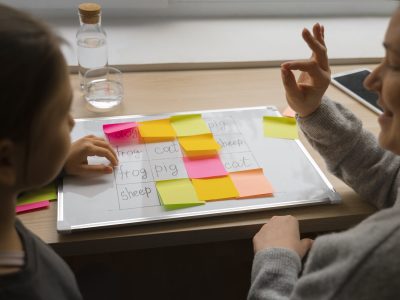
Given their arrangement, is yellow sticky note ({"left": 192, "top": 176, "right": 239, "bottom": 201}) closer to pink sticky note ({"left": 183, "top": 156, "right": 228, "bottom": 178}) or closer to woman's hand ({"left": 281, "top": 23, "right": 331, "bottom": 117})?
pink sticky note ({"left": 183, "top": 156, "right": 228, "bottom": 178})

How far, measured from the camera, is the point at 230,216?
868 millimetres

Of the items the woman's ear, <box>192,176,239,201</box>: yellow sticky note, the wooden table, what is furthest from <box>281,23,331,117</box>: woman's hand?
the woman's ear

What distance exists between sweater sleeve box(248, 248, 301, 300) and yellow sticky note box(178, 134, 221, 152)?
0.24m

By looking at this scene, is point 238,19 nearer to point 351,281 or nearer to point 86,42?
point 86,42

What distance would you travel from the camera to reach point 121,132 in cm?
103

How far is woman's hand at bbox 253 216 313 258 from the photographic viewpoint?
0.85 meters

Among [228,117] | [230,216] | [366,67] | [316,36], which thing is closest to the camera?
[230,216]

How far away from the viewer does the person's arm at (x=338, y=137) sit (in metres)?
0.94

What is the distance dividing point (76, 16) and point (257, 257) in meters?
0.94

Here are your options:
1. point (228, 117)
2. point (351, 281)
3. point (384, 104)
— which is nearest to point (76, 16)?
point (228, 117)

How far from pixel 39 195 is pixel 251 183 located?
360 mm

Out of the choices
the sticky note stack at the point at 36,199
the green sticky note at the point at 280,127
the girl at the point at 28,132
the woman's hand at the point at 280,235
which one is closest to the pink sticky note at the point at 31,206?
the sticky note stack at the point at 36,199

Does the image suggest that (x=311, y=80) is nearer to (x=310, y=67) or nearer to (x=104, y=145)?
(x=310, y=67)

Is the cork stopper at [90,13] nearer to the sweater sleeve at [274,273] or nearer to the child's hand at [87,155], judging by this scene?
the child's hand at [87,155]
